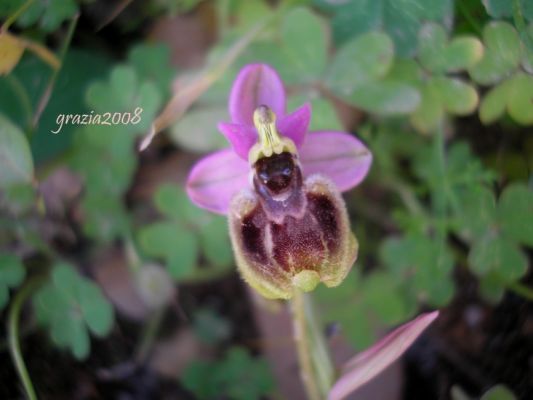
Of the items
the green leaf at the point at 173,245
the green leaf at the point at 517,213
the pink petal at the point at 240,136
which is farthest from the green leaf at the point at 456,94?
the green leaf at the point at 173,245

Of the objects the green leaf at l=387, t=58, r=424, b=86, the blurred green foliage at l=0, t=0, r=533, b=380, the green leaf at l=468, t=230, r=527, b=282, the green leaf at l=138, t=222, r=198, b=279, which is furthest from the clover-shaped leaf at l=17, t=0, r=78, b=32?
the green leaf at l=468, t=230, r=527, b=282

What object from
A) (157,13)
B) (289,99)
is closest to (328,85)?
(289,99)

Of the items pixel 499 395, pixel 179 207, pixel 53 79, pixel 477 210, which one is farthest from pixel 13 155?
pixel 499 395

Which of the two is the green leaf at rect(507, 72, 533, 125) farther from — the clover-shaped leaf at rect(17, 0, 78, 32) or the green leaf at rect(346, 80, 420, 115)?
the clover-shaped leaf at rect(17, 0, 78, 32)

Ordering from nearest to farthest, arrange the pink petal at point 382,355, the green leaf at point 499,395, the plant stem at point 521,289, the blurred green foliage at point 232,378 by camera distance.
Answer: the pink petal at point 382,355, the green leaf at point 499,395, the plant stem at point 521,289, the blurred green foliage at point 232,378

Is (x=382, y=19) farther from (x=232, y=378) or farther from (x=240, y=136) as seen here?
(x=232, y=378)

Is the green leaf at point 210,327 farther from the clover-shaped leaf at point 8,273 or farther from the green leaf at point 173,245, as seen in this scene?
the clover-shaped leaf at point 8,273
